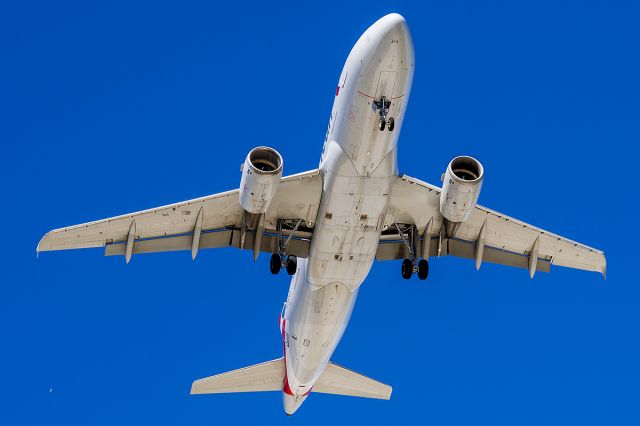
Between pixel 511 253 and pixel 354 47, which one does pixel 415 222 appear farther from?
pixel 354 47

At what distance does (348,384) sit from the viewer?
39.4 metres

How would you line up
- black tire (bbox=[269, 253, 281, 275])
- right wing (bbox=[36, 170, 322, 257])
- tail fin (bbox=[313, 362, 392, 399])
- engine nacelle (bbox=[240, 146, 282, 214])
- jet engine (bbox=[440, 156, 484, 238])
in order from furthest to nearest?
tail fin (bbox=[313, 362, 392, 399]) < black tire (bbox=[269, 253, 281, 275]) < right wing (bbox=[36, 170, 322, 257]) < jet engine (bbox=[440, 156, 484, 238]) < engine nacelle (bbox=[240, 146, 282, 214])

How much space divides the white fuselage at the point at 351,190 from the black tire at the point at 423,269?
185cm

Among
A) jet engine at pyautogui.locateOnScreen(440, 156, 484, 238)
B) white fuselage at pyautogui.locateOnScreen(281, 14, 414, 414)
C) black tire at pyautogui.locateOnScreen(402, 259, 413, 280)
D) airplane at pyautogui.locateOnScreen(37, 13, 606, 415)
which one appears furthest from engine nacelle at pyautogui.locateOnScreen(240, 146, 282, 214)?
black tire at pyautogui.locateOnScreen(402, 259, 413, 280)

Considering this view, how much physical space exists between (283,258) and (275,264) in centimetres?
34

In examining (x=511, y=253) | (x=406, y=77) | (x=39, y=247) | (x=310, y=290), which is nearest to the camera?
(x=406, y=77)

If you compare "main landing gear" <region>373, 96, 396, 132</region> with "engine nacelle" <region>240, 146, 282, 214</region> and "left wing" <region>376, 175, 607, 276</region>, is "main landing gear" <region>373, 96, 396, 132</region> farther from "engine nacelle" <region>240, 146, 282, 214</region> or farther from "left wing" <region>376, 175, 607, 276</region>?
"left wing" <region>376, 175, 607, 276</region>

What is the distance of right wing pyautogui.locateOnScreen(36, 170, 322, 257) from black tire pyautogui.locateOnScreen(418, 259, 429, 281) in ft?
11.2

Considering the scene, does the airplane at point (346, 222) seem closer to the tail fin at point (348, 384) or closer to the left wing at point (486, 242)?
the left wing at point (486, 242)

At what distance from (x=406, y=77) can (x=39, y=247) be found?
34.8 feet

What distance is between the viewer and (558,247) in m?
34.8

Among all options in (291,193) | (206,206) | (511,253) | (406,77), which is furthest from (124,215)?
(511,253)

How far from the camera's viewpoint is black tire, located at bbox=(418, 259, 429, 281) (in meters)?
33.4

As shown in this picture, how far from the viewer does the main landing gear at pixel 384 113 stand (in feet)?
92.3
